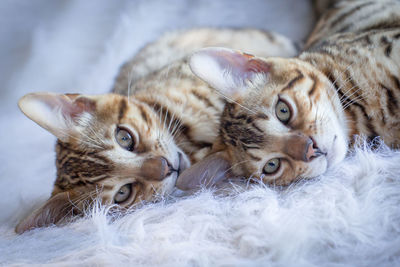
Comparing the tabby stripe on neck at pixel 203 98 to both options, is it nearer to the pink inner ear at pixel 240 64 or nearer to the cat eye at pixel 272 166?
the pink inner ear at pixel 240 64

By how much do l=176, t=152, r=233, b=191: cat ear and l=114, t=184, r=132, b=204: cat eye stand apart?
181 millimetres

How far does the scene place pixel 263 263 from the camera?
76 cm

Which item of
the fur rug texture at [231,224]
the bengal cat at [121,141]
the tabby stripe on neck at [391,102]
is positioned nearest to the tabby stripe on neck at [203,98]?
the bengal cat at [121,141]

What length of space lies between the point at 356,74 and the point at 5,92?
1.62 meters

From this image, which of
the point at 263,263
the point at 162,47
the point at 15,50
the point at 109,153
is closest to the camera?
the point at 263,263

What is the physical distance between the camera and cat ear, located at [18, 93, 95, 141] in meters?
1.22

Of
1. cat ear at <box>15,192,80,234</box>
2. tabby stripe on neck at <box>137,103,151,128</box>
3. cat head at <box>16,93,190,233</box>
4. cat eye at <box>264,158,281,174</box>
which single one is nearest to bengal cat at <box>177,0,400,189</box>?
cat eye at <box>264,158,281,174</box>

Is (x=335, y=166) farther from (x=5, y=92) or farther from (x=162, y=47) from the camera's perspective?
(x=5, y=92)

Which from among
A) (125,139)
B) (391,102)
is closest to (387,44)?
(391,102)

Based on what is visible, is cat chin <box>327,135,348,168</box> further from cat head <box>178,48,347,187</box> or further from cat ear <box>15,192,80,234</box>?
cat ear <box>15,192,80,234</box>

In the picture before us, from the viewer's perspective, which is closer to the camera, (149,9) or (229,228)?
(229,228)

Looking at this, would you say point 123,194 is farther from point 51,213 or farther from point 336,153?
point 336,153

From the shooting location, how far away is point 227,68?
1.26 meters

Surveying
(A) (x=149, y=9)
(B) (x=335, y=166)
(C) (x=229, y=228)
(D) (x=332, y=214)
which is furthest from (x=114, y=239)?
(A) (x=149, y=9)
